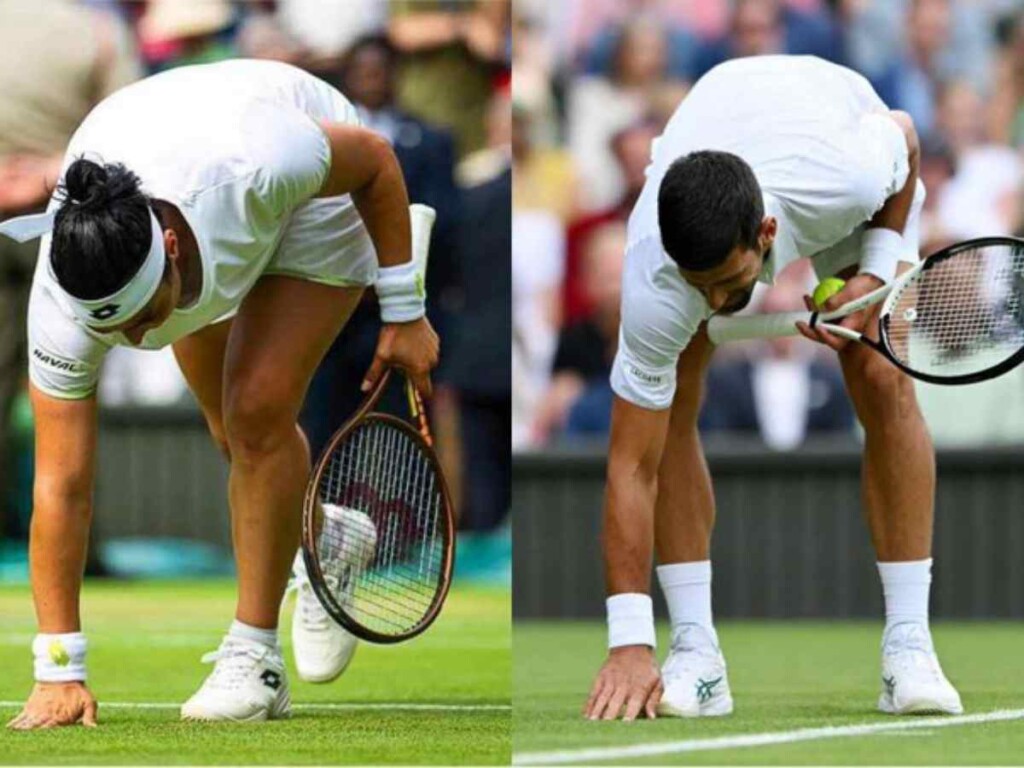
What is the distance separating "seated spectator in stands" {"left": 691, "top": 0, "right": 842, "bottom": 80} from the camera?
1121 cm

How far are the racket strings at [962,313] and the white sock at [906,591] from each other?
1.76ft

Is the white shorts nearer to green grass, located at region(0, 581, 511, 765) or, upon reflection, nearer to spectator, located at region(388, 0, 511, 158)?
green grass, located at region(0, 581, 511, 765)

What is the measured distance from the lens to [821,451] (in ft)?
33.2

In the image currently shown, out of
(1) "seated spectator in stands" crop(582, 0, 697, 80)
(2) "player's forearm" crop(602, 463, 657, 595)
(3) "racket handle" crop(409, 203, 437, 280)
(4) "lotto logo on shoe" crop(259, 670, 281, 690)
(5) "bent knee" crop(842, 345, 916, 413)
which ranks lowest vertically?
(4) "lotto logo on shoe" crop(259, 670, 281, 690)

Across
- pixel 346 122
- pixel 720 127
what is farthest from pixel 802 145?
pixel 346 122

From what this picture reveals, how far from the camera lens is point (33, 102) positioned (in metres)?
9.41

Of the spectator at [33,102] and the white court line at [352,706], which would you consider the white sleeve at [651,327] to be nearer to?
the white court line at [352,706]

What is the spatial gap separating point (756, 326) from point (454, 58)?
6.53 meters

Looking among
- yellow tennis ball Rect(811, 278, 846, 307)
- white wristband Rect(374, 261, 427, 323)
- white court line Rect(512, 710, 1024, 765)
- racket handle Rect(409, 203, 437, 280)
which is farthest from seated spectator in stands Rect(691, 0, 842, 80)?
white court line Rect(512, 710, 1024, 765)

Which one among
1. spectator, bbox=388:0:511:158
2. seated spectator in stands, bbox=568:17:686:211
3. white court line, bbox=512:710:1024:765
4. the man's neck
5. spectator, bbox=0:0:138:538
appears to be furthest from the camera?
seated spectator in stands, bbox=568:17:686:211

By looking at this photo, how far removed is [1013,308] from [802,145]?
60 cm

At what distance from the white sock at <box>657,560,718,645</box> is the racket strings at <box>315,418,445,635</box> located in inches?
22.9

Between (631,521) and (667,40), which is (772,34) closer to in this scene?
(667,40)

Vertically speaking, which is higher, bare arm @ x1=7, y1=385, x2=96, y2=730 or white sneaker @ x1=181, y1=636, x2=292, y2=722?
bare arm @ x1=7, y1=385, x2=96, y2=730
